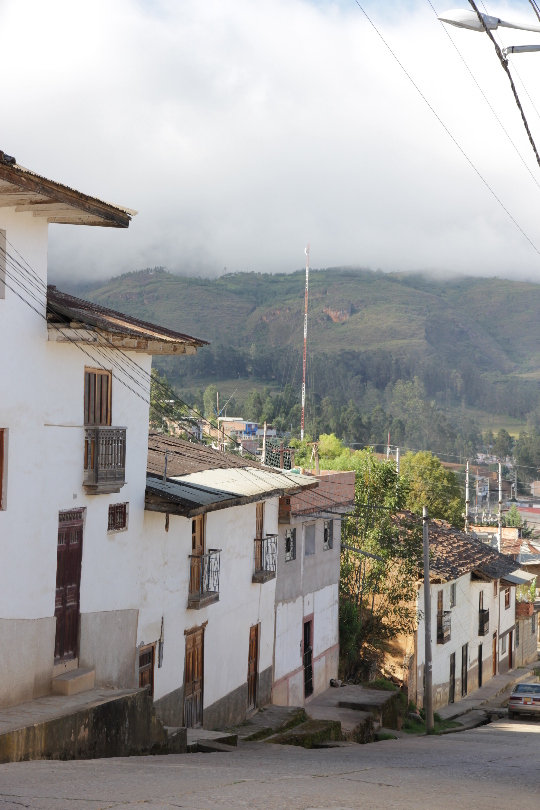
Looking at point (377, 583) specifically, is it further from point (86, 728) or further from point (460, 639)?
point (86, 728)

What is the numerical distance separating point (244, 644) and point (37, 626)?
8.87 metres

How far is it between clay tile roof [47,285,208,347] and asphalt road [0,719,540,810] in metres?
6.09

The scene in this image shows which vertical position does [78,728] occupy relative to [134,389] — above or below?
below

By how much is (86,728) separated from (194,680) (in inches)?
250

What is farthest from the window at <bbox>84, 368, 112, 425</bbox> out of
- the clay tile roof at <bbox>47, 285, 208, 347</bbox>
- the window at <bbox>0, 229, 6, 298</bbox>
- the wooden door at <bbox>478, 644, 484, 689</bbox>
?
the wooden door at <bbox>478, 644, 484, 689</bbox>

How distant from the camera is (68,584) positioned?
13.9 metres

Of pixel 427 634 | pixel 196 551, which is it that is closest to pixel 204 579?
pixel 196 551

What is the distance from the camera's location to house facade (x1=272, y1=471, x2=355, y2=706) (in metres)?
24.0

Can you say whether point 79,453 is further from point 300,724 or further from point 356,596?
point 356,596

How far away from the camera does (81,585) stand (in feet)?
46.5

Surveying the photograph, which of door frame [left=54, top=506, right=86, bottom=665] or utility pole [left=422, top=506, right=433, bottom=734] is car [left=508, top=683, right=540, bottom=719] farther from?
door frame [left=54, top=506, right=86, bottom=665]

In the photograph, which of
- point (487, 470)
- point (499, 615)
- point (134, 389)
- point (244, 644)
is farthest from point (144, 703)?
point (487, 470)

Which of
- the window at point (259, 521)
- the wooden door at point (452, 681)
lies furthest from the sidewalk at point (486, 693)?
the window at point (259, 521)

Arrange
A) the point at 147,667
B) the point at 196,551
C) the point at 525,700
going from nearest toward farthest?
the point at 147,667 → the point at 196,551 → the point at 525,700
